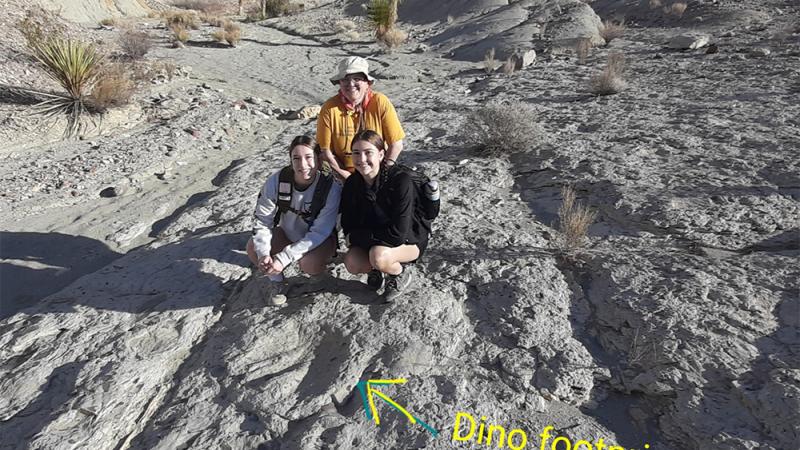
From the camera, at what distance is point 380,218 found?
265cm

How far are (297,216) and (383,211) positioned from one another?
59 centimetres

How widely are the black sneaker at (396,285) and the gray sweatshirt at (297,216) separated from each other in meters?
0.49

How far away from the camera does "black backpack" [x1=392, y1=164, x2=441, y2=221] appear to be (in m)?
2.60

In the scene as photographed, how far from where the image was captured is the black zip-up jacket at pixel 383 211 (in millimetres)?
2572

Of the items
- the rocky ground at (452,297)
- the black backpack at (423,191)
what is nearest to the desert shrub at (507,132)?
the rocky ground at (452,297)

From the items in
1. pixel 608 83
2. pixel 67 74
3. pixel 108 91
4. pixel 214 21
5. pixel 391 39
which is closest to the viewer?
pixel 67 74

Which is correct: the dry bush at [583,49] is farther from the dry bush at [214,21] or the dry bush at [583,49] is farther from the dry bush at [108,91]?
the dry bush at [214,21]

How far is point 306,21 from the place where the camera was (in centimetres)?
1978

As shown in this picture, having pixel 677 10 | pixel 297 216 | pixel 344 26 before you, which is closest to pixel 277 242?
pixel 297 216

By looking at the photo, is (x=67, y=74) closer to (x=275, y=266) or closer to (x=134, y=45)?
(x=134, y=45)

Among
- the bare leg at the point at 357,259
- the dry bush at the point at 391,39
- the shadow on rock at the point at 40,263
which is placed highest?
the dry bush at the point at 391,39

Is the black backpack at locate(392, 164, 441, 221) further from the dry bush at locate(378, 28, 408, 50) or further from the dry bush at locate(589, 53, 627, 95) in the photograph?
the dry bush at locate(378, 28, 408, 50)

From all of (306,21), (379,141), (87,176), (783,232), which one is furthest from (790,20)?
(306,21)

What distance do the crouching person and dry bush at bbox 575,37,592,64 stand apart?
8.67m
